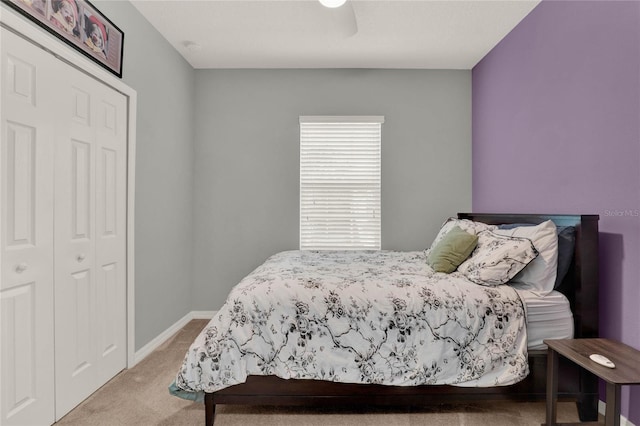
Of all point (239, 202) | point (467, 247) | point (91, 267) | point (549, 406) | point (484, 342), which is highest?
point (239, 202)

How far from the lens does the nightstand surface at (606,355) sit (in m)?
1.43

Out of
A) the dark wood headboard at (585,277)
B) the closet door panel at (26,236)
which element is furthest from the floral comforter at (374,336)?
the closet door panel at (26,236)

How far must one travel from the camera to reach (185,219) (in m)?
3.75

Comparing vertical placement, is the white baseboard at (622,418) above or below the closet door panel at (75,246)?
below

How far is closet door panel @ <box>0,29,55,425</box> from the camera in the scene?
1.65m

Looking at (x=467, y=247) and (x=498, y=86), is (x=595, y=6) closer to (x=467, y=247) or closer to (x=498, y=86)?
(x=498, y=86)

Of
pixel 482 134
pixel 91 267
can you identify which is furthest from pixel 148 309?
pixel 482 134

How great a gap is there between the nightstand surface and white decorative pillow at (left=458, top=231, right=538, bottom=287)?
0.41m

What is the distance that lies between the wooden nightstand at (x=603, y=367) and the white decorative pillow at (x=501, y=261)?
413 millimetres

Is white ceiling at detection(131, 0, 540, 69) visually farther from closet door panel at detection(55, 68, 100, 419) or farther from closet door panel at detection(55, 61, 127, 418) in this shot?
closet door panel at detection(55, 68, 100, 419)

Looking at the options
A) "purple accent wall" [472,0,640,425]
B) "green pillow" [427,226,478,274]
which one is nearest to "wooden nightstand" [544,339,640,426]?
"purple accent wall" [472,0,640,425]

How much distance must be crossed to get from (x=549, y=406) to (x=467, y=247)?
3.23 ft

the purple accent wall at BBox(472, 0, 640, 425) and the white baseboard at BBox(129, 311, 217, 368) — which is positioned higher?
the purple accent wall at BBox(472, 0, 640, 425)

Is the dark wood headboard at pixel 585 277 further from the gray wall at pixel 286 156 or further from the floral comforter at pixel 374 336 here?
the gray wall at pixel 286 156
